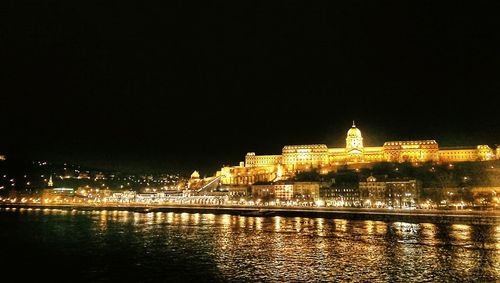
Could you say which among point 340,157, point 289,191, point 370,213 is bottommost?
point 370,213

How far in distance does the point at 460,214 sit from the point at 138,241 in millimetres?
33174

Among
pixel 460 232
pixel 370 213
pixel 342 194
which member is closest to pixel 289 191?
pixel 342 194

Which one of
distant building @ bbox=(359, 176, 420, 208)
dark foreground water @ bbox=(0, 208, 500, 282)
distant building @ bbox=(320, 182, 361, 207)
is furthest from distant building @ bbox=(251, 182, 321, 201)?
dark foreground water @ bbox=(0, 208, 500, 282)

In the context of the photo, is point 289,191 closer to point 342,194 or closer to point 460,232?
point 342,194

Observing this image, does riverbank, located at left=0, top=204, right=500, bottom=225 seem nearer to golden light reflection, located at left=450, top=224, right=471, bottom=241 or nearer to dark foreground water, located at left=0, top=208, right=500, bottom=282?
golden light reflection, located at left=450, top=224, right=471, bottom=241

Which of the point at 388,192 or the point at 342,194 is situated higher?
the point at 388,192

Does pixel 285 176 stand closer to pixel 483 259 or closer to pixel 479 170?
pixel 479 170

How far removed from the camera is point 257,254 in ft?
83.8

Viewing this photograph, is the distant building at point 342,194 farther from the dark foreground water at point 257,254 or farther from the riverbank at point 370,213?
the dark foreground water at point 257,254

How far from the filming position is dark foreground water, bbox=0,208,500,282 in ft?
67.1

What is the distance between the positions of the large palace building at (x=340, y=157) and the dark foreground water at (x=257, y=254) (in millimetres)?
53911

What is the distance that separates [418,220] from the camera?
147ft

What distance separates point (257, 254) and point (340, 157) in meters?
75.1

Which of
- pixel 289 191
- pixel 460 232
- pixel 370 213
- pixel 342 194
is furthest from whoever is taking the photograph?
pixel 289 191
